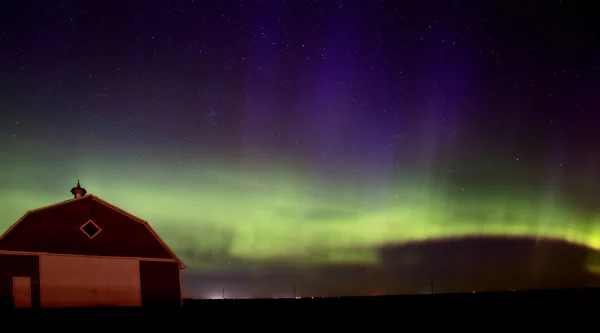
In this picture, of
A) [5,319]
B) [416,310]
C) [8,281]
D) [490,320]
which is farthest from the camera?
[8,281]

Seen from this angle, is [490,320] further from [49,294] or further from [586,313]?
[49,294]

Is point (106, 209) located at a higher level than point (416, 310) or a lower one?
higher

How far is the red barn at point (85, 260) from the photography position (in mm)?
15664

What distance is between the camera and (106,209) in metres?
18.0

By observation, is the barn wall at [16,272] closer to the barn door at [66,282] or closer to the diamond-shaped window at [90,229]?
the barn door at [66,282]

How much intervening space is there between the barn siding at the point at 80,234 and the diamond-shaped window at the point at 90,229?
12cm

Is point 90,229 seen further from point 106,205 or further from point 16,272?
point 16,272

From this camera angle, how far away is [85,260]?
1692 cm

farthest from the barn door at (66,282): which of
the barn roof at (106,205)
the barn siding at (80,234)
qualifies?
the barn roof at (106,205)

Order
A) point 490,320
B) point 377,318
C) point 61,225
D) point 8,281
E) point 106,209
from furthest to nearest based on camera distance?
1. point 106,209
2. point 61,225
3. point 8,281
4. point 377,318
5. point 490,320

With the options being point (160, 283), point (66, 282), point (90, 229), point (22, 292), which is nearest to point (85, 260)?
point (66, 282)

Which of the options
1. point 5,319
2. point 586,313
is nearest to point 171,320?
point 5,319

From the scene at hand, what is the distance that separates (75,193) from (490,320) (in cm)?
1847

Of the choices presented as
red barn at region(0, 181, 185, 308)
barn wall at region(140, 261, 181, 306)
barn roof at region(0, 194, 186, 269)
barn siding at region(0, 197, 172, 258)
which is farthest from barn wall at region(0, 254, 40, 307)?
barn wall at region(140, 261, 181, 306)
